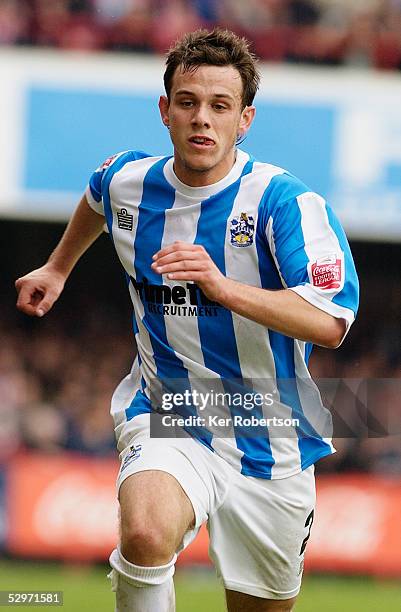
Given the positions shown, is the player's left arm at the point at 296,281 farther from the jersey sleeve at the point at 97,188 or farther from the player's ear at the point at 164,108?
the jersey sleeve at the point at 97,188

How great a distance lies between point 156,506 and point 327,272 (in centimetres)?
101

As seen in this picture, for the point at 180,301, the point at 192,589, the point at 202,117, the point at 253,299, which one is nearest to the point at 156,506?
the point at 253,299

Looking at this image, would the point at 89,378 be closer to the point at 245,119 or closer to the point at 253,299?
the point at 245,119

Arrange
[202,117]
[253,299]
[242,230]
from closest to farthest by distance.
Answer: [253,299]
[202,117]
[242,230]

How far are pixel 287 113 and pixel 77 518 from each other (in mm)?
4427

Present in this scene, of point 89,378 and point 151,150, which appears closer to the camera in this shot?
point 151,150

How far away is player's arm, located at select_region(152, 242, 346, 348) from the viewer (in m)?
3.87

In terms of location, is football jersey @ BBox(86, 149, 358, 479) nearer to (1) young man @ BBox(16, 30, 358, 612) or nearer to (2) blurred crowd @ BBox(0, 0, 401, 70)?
(1) young man @ BBox(16, 30, 358, 612)

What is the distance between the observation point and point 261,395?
15.5 feet

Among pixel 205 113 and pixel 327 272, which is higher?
pixel 205 113

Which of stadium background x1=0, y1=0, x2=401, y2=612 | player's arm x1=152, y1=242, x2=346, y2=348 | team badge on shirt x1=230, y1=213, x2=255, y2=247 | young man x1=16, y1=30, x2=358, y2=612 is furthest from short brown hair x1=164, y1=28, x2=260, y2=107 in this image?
stadium background x1=0, y1=0, x2=401, y2=612

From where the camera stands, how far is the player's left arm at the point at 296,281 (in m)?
3.89

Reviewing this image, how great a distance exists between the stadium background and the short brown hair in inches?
266

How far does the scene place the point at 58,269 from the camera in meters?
5.18
